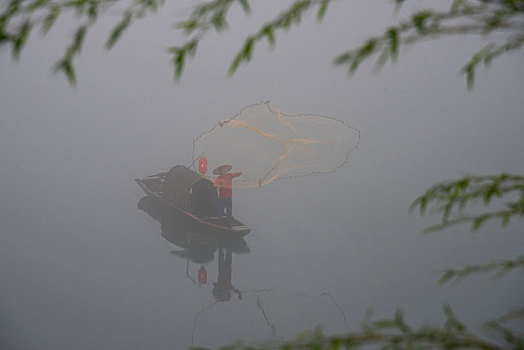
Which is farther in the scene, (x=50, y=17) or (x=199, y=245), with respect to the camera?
(x=199, y=245)

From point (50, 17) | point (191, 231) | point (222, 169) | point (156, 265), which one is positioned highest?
point (50, 17)

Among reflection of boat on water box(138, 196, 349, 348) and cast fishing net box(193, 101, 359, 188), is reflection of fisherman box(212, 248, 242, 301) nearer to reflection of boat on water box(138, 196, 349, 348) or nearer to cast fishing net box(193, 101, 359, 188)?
reflection of boat on water box(138, 196, 349, 348)

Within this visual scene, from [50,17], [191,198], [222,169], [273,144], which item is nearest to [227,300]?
[191,198]

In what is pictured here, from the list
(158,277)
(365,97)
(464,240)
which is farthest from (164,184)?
(464,240)

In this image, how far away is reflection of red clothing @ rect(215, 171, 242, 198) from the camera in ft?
7.81

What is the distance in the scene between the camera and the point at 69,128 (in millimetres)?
2346

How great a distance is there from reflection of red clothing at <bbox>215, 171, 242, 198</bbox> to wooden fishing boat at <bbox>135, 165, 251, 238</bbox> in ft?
0.08

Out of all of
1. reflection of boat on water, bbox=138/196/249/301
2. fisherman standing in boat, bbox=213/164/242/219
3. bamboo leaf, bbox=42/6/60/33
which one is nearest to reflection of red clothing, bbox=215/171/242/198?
fisherman standing in boat, bbox=213/164/242/219

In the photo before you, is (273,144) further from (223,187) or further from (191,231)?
(191,231)

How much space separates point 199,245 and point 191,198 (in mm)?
219

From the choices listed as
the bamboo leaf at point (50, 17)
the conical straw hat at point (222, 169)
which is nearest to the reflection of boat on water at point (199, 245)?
the conical straw hat at point (222, 169)

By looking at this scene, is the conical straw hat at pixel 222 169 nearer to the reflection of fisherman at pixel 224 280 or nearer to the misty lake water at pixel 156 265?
the misty lake water at pixel 156 265

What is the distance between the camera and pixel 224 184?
2381 mm

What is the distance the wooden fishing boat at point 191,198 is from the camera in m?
2.34
